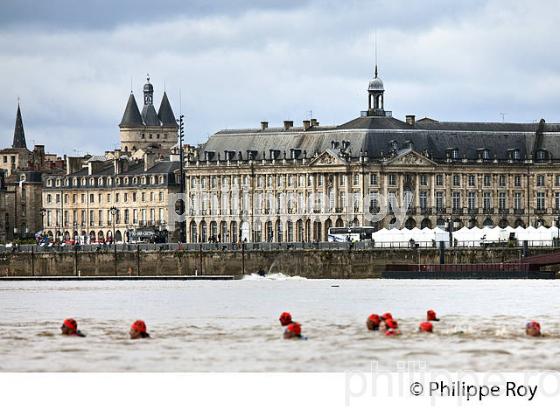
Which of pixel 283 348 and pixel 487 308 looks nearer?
pixel 283 348

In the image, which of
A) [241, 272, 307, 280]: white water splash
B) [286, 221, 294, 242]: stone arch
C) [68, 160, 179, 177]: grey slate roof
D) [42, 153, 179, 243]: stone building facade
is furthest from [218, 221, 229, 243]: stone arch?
[241, 272, 307, 280]: white water splash

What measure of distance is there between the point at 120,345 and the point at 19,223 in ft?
298

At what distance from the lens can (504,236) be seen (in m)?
88.9

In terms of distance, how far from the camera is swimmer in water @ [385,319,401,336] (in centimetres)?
3829

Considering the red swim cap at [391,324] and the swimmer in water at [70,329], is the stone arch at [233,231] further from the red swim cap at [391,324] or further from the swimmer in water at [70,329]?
the red swim cap at [391,324]

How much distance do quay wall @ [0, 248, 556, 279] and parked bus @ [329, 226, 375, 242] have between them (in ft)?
36.8

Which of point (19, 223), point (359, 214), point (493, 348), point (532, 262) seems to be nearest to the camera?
point (493, 348)

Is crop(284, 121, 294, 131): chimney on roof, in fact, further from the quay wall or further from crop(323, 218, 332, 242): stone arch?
the quay wall

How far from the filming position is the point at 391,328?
38.9 m

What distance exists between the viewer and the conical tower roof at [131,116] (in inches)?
6570

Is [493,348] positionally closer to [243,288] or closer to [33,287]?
[243,288]

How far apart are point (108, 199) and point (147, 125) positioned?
46614 millimetres

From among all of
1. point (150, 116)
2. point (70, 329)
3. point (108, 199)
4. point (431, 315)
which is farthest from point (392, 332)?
point (150, 116)

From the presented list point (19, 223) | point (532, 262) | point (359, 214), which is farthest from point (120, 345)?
point (19, 223)
